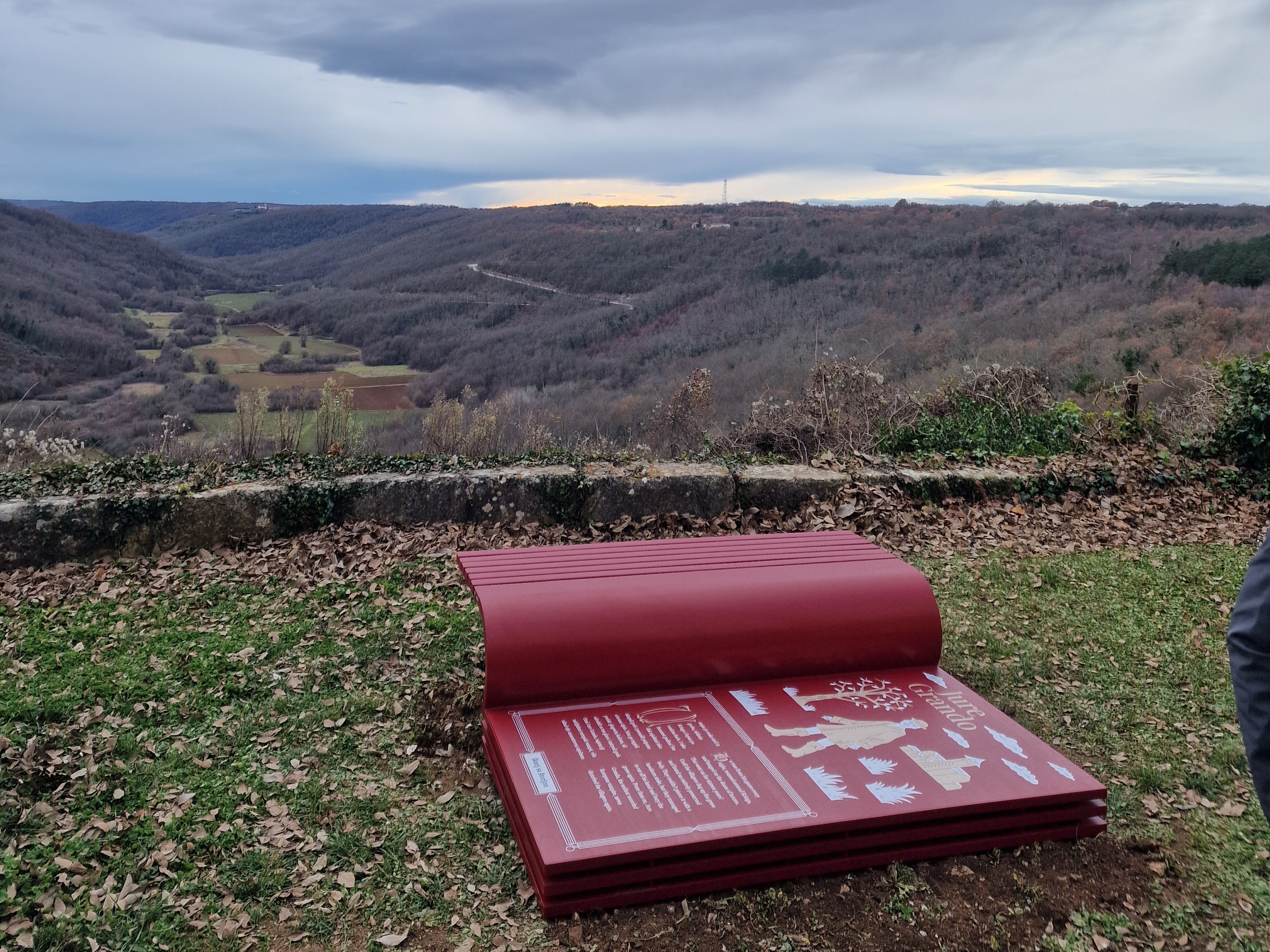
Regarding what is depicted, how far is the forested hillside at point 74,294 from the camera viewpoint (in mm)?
23375

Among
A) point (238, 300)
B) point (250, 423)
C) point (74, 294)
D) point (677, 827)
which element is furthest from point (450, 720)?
point (238, 300)

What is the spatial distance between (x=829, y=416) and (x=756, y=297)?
90.6 feet

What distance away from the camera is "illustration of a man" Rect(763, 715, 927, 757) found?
3.06 metres

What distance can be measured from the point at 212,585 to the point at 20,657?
1073 millimetres

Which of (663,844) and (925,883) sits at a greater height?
(663,844)

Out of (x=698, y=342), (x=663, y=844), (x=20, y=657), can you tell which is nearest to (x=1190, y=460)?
(x=663, y=844)

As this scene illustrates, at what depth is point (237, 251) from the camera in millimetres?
52250

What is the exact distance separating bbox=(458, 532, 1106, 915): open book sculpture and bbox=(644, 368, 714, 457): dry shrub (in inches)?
210

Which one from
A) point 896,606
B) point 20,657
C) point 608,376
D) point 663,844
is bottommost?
point 608,376

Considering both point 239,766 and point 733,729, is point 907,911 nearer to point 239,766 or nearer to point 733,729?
point 733,729

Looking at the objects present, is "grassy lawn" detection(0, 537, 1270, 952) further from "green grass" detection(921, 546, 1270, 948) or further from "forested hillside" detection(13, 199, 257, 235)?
"forested hillside" detection(13, 199, 257, 235)

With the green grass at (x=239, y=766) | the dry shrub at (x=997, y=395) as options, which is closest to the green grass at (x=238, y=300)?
the dry shrub at (x=997, y=395)

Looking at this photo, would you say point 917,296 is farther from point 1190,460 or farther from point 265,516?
point 265,516

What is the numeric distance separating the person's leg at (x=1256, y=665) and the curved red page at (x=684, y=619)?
213cm
